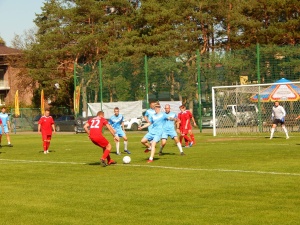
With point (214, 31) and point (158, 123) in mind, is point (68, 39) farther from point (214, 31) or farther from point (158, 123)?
point (158, 123)

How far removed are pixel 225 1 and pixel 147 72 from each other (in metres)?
17.2

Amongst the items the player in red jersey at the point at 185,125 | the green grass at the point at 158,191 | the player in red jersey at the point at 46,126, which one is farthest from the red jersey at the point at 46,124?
the green grass at the point at 158,191

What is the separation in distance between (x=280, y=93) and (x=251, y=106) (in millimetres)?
2078

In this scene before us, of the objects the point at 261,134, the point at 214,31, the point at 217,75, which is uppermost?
the point at 214,31

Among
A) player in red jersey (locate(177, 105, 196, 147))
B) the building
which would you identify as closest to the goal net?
player in red jersey (locate(177, 105, 196, 147))

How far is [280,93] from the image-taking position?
1672 inches

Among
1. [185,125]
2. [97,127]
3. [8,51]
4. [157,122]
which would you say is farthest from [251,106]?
[8,51]

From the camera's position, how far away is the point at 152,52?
2591 inches

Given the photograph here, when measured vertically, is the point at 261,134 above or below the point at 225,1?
below

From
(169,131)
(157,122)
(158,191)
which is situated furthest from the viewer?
(169,131)

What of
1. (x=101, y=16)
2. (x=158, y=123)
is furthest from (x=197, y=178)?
(x=101, y=16)

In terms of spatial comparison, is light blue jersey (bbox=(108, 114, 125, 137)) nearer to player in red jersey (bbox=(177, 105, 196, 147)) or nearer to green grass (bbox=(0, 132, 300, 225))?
player in red jersey (bbox=(177, 105, 196, 147))

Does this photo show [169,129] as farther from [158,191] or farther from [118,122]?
[158,191]

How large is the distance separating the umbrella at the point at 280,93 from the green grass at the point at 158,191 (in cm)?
1781
